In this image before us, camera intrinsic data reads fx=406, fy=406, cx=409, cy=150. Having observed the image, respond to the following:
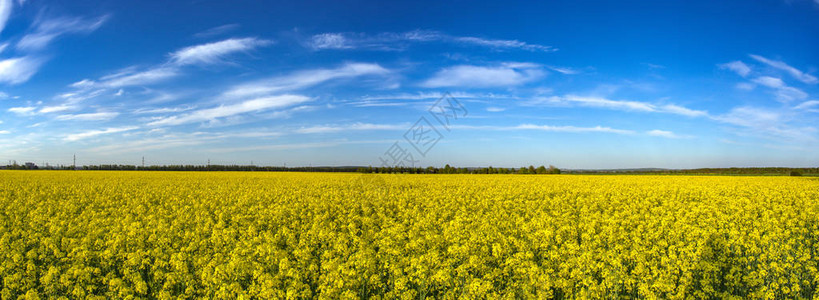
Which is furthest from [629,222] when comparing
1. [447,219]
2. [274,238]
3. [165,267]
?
[165,267]

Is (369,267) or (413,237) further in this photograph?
(413,237)

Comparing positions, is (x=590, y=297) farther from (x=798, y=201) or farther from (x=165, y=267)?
(x=798, y=201)

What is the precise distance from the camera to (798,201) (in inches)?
757

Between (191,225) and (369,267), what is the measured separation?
8003 mm

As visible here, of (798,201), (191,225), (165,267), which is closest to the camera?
(165,267)

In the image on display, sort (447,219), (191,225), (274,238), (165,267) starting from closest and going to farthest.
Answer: (165,267)
(274,238)
(191,225)
(447,219)

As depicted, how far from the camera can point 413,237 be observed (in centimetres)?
989

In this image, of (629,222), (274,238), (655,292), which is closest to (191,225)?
(274,238)

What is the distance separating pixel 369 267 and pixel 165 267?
13.9 feet

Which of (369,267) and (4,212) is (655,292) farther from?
(4,212)

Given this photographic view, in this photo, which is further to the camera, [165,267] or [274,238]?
[274,238]

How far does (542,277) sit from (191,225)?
1062cm

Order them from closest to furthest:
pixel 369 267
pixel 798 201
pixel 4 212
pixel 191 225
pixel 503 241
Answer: pixel 369 267 → pixel 503 241 → pixel 191 225 → pixel 4 212 → pixel 798 201

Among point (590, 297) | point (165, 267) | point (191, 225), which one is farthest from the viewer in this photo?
point (191, 225)
